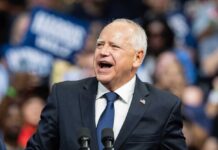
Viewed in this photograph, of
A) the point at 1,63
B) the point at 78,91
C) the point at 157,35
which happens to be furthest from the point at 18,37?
the point at 78,91

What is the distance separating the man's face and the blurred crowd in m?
2.45

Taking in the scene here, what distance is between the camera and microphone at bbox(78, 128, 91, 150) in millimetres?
4695

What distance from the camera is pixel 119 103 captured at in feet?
17.7

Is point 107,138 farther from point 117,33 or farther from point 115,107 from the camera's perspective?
point 117,33

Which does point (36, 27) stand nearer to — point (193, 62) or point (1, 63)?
point (1, 63)

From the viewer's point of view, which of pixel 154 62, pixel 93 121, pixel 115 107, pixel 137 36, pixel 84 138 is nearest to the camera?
pixel 84 138

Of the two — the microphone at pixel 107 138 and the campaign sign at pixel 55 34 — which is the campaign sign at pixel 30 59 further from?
the microphone at pixel 107 138

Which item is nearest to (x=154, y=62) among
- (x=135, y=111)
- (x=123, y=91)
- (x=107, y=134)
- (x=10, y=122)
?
(x=10, y=122)

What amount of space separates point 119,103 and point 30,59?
4312 millimetres

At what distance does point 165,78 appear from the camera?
898cm

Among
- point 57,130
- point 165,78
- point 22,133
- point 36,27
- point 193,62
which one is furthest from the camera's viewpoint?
point 193,62

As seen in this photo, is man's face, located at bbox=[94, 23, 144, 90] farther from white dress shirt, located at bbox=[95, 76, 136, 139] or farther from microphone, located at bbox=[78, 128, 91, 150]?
microphone, located at bbox=[78, 128, 91, 150]

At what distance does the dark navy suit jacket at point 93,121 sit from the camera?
17.1 ft

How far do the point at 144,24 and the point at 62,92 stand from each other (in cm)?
494
